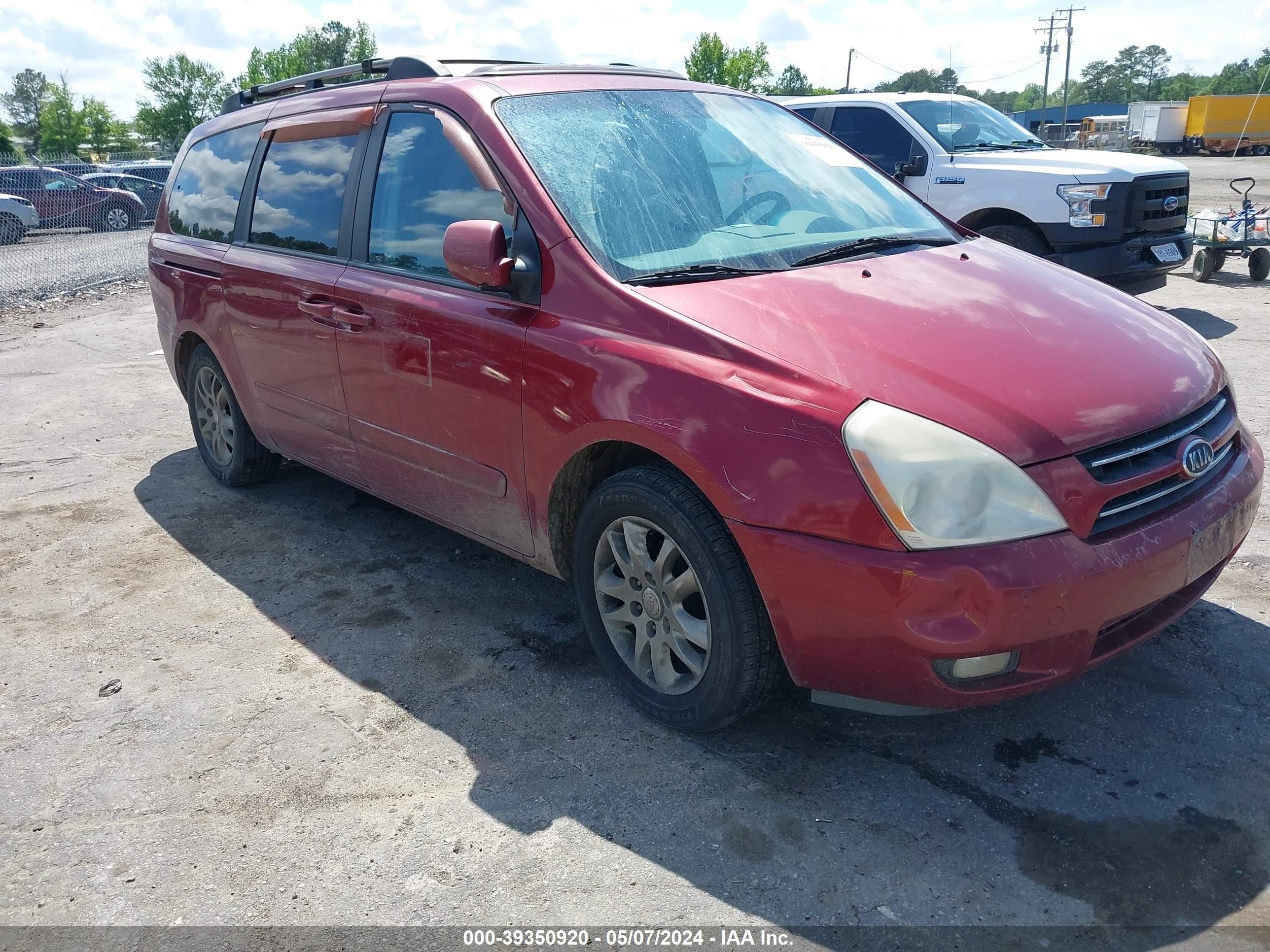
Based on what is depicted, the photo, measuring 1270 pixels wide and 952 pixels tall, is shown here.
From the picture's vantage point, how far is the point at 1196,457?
2.79 m

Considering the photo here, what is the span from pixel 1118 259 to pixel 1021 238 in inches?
31.1

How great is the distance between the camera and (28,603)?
429 cm

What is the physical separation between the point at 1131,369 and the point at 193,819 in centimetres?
284

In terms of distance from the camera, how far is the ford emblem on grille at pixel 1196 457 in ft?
9.05

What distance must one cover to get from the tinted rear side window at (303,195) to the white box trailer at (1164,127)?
5884cm

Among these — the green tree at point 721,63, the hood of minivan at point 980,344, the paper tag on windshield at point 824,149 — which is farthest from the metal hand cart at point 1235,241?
the green tree at point 721,63

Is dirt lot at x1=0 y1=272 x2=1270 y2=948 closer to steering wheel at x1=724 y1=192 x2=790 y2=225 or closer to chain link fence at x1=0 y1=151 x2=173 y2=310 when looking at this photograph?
steering wheel at x1=724 y1=192 x2=790 y2=225

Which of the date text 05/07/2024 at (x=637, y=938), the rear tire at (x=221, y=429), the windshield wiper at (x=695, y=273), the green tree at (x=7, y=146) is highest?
the green tree at (x=7, y=146)

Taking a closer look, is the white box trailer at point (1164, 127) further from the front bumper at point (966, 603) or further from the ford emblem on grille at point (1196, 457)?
the front bumper at point (966, 603)

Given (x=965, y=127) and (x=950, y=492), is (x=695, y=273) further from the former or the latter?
(x=965, y=127)

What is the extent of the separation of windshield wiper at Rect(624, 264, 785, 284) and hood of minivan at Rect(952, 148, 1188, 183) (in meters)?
6.58

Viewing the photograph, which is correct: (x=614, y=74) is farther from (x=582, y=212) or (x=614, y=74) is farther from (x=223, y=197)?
(x=223, y=197)

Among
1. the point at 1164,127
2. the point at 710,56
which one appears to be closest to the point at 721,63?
the point at 710,56

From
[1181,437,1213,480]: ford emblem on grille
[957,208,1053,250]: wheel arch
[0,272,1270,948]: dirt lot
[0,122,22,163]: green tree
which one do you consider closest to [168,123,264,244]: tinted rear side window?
[0,272,1270,948]: dirt lot
